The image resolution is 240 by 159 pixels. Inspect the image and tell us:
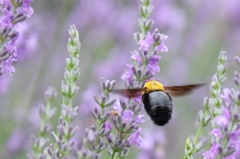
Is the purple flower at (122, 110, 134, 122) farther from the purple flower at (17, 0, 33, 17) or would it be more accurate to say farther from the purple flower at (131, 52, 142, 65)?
the purple flower at (17, 0, 33, 17)

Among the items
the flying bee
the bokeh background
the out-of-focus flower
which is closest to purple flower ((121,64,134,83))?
the flying bee

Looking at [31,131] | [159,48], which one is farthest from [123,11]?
[159,48]

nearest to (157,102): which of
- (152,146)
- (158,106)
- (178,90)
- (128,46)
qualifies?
(158,106)

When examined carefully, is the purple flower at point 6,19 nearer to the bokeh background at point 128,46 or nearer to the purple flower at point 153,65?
the purple flower at point 153,65

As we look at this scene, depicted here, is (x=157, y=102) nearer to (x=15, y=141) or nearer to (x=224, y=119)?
(x=224, y=119)

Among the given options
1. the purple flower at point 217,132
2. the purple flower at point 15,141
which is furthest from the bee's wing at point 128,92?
the purple flower at point 15,141
